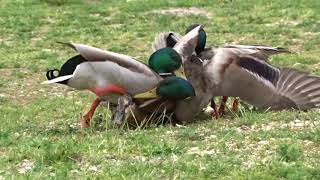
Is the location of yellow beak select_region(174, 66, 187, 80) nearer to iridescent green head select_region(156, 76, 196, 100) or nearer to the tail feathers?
iridescent green head select_region(156, 76, 196, 100)

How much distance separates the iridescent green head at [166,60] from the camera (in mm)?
8625

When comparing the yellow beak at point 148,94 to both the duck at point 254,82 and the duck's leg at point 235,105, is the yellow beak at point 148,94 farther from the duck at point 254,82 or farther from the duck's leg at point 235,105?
the duck's leg at point 235,105

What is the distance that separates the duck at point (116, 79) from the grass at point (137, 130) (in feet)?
1.43

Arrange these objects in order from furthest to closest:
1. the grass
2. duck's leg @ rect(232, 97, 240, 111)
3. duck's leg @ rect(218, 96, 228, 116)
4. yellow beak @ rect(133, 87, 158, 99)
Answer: duck's leg @ rect(232, 97, 240, 111), duck's leg @ rect(218, 96, 228, 116), yellow beak @ rect(133, 87, 158, 99), the grass

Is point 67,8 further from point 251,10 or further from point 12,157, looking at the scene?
point 12,157

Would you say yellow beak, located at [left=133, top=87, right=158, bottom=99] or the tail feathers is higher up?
yellow beak, located at [left=133, top=87, right=158, bottom=99]

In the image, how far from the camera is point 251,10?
1875 cm

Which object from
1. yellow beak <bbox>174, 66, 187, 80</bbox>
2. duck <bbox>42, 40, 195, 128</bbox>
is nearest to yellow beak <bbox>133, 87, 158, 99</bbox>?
duck <bbox>42, 40, 195, 128</bbox>

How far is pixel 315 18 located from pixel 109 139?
10.9 meters

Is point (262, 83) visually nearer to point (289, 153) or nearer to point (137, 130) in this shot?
point (137, 130)

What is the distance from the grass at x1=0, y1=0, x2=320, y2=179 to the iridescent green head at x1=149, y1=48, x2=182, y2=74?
0.78 m

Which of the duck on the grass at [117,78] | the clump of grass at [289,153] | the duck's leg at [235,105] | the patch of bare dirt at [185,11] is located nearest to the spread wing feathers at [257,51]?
the duck's leg at [235,105]

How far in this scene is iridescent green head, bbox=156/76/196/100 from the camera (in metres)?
8.41

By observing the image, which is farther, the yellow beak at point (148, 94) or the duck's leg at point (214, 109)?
the duck's leg at point (214, 109)
